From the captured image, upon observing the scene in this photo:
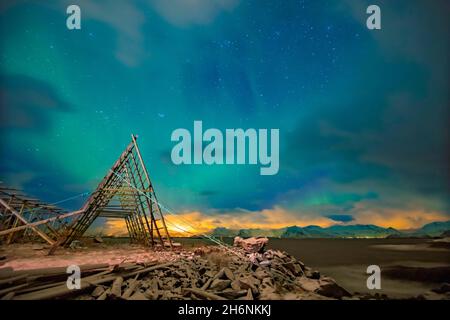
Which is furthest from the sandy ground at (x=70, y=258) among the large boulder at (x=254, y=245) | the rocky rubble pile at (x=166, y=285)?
the large boulder at (x=254, y=245)

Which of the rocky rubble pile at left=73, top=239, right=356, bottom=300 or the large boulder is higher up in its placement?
the rocky rubble pile at left=73, top=239, right=356, bottom=300

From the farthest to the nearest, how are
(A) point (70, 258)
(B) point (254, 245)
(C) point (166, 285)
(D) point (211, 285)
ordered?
1. (B) point (254, 245)
2. (A) point (70, 258)
3. (C) point (166, 285)
4. (D) point (211, 285)

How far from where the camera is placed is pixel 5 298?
648cm

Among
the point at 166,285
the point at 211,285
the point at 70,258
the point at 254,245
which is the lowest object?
the point at 254,245

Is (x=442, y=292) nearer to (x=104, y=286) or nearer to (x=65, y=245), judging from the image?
(x=104, y=286)

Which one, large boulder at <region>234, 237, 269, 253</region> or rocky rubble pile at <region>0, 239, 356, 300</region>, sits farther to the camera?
large boulder at <region>234, 237, 269, 253</region>

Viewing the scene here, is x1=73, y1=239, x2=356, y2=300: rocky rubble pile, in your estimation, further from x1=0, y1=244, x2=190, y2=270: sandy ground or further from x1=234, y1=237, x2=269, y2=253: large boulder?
x1=234, y1=237, x2=269, y2=253: large boulder

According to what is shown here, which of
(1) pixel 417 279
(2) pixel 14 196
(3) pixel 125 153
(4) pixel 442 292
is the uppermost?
(3) pixel 125 153

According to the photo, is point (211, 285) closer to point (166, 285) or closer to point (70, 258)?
point (166, 285)

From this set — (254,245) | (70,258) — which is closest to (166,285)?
(70,258)

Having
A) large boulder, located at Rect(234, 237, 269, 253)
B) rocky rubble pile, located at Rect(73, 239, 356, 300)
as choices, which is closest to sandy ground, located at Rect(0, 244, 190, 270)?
rocky rubble pile, located at Rect(73, 239, 356, 300)
